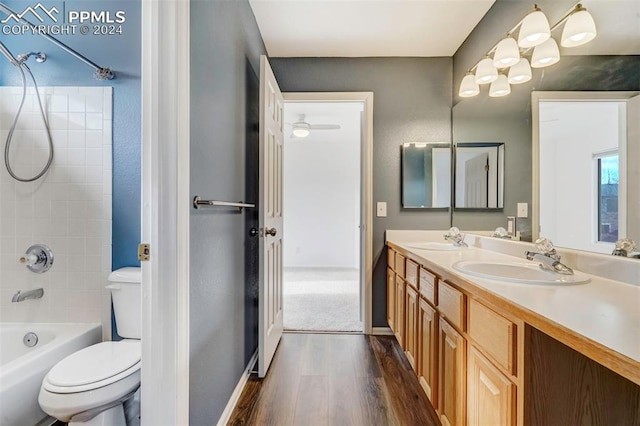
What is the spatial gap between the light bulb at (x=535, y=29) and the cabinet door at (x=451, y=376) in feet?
4.82

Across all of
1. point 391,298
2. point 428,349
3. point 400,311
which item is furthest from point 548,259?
point 391,298

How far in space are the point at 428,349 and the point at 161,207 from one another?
1.42 meters

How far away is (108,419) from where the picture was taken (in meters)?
1.27

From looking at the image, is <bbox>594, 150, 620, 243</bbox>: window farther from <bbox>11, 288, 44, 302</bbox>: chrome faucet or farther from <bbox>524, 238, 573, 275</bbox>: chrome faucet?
<bbox>11, 288, 44, 302</bbox>: chrome faucet

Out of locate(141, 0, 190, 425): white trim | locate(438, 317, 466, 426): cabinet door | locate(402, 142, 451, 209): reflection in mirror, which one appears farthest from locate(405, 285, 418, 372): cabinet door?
locate(141, 0, 190, 425): white trim

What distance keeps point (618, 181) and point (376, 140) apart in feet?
5.65

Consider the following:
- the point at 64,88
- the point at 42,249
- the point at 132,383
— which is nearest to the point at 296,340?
the point at 132,383

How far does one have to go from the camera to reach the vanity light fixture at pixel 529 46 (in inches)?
49.6

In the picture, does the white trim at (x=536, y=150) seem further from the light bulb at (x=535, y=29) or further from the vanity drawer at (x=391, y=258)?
the vanity drawer at (x=391, y=258)

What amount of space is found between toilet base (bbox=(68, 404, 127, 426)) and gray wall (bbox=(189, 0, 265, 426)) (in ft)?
1.33

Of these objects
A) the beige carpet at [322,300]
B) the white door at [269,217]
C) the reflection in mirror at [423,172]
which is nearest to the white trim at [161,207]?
the white door at [269,217]

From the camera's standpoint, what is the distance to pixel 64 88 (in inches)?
64.9

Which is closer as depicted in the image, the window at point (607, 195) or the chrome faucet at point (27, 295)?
the window at point (607, 195)

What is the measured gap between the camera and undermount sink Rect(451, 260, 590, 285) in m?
1.08
